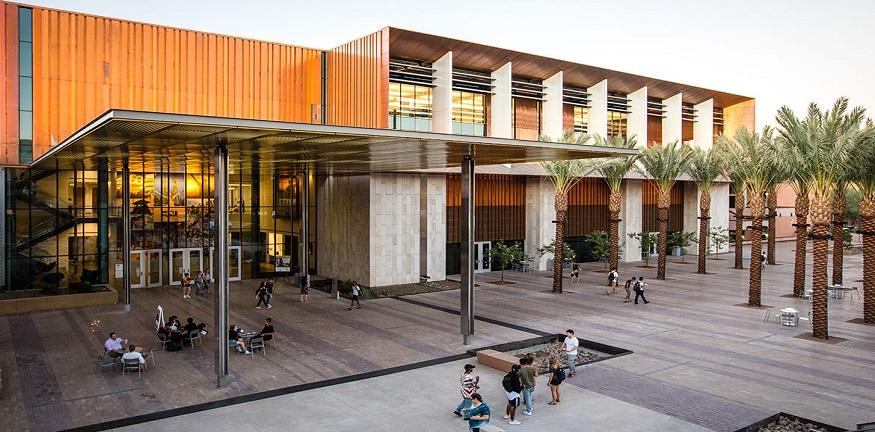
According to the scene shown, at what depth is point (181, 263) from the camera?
110 feet

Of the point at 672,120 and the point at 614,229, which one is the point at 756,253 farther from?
the point at 672,120

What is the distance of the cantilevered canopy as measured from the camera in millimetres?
12016

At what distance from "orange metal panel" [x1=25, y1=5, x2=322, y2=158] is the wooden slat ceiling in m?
6.74

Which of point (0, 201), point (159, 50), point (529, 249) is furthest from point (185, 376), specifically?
point (529, 249)

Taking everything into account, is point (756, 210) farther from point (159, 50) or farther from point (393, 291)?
point (159, 50)

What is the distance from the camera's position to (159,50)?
3102 centimetres

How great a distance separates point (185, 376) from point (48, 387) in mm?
3086

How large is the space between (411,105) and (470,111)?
4.49 meters

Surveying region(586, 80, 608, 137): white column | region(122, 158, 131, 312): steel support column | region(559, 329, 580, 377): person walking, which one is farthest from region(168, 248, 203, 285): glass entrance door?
region(586, 80, 608, 137): white column

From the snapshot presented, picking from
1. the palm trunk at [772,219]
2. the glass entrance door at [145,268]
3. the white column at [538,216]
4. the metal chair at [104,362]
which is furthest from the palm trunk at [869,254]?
the glass entrance door at [145,268]

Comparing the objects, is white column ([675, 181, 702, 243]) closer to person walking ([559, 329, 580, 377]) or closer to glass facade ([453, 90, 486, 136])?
glass facade ([453, 90, 486, 136])

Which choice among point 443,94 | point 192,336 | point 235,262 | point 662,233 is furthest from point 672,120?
point 192,336

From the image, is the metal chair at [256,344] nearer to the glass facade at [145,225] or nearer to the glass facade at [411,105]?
the glass facade at [145,225]

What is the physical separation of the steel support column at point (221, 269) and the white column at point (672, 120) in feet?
138
